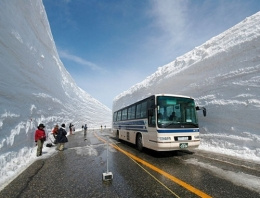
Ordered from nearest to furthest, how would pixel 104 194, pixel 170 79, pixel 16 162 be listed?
pixel 104 194 → pixel 16 162 → pixel 170 79

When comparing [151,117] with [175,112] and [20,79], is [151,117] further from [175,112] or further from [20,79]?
[20,79]

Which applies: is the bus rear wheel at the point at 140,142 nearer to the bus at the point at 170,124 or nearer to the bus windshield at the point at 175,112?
the bus at the point at 170,124

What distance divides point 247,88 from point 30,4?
68.7 ft

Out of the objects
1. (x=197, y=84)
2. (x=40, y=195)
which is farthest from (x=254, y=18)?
(x=40, y=195)

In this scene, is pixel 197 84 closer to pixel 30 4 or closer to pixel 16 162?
pixel 16 162

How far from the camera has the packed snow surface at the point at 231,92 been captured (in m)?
9.52

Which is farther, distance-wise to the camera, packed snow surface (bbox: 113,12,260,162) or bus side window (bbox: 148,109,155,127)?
packed snow surface (bbox: 113,12,260,162)

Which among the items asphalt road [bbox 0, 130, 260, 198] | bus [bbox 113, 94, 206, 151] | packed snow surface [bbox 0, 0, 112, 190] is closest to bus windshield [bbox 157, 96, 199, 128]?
bus [bbox 113, 94, 206, 151]

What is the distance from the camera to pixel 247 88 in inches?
425

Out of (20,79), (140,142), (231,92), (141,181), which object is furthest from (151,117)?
(20,79)

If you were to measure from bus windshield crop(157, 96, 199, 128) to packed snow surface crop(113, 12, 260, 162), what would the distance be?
298 cm

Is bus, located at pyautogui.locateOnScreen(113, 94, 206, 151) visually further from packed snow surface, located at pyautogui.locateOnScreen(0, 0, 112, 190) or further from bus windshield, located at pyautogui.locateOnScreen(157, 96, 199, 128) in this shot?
packed snow surface, located at pyautogui.locateOnScreen(0, 0, 112, 190)

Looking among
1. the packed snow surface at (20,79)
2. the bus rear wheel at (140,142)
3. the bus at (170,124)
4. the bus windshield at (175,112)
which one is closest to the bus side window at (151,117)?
the bus at (170,124)

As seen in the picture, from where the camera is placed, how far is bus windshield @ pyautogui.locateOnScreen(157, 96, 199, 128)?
25.3 feet
